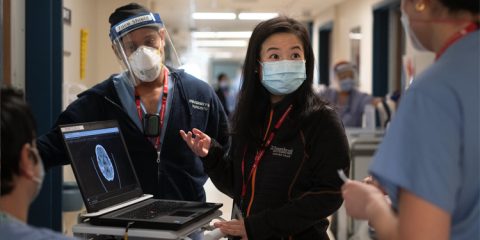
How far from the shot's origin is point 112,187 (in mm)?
1673

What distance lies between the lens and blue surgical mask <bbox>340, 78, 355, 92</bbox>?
18.8 ft

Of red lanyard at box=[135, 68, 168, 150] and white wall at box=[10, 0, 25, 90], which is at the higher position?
white wall at box=[10, 0, 25, 90]

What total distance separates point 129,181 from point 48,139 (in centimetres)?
34

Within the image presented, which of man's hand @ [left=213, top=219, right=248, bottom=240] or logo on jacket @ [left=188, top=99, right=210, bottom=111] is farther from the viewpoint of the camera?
logo on jacket @ [left=188, top=99, right=210, bottom=111]

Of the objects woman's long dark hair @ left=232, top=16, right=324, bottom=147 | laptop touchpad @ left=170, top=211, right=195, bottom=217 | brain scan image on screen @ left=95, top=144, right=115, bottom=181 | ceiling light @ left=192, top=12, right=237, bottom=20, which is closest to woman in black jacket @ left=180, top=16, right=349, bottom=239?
woman's long dark hair @ left=232, top=16, right=324, bottom=147

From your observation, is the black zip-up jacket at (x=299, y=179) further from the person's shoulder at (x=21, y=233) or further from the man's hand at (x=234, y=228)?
the person's shoulder at (x=21, y=233)

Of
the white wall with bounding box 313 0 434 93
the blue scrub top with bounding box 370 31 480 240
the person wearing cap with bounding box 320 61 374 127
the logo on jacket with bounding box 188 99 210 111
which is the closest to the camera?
the blue scrub top with bounding box 370 31 480 240

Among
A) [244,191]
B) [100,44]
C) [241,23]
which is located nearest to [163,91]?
[244,191]

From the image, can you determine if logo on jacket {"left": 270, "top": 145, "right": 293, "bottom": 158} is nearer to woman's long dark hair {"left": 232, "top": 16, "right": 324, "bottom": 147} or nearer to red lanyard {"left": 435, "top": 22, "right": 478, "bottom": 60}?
woman's long dark hair {"left": 232, "top": 16, "right": 324, "bottom": 147}

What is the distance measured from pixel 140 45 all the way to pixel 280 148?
74cm

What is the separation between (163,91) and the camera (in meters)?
2.10

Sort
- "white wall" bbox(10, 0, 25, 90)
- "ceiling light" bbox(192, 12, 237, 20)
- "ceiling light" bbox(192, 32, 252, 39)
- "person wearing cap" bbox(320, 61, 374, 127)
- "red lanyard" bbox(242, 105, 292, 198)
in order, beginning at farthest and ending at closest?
"ceiling light" bbox(192, 32, 252, 39)
"ceiling light" bbox(192, 12, 237, 20)
"person wearing cap" bbox(320, 61, 374, 127)
"white wall" bbox(10, 0, 25, 90)
"red lanyard" bbox(242, 105, 292, 198)

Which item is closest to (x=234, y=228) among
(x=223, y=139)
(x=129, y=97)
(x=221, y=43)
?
(x=223, y=139)

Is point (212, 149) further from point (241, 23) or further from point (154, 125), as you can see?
point (241, 23)
